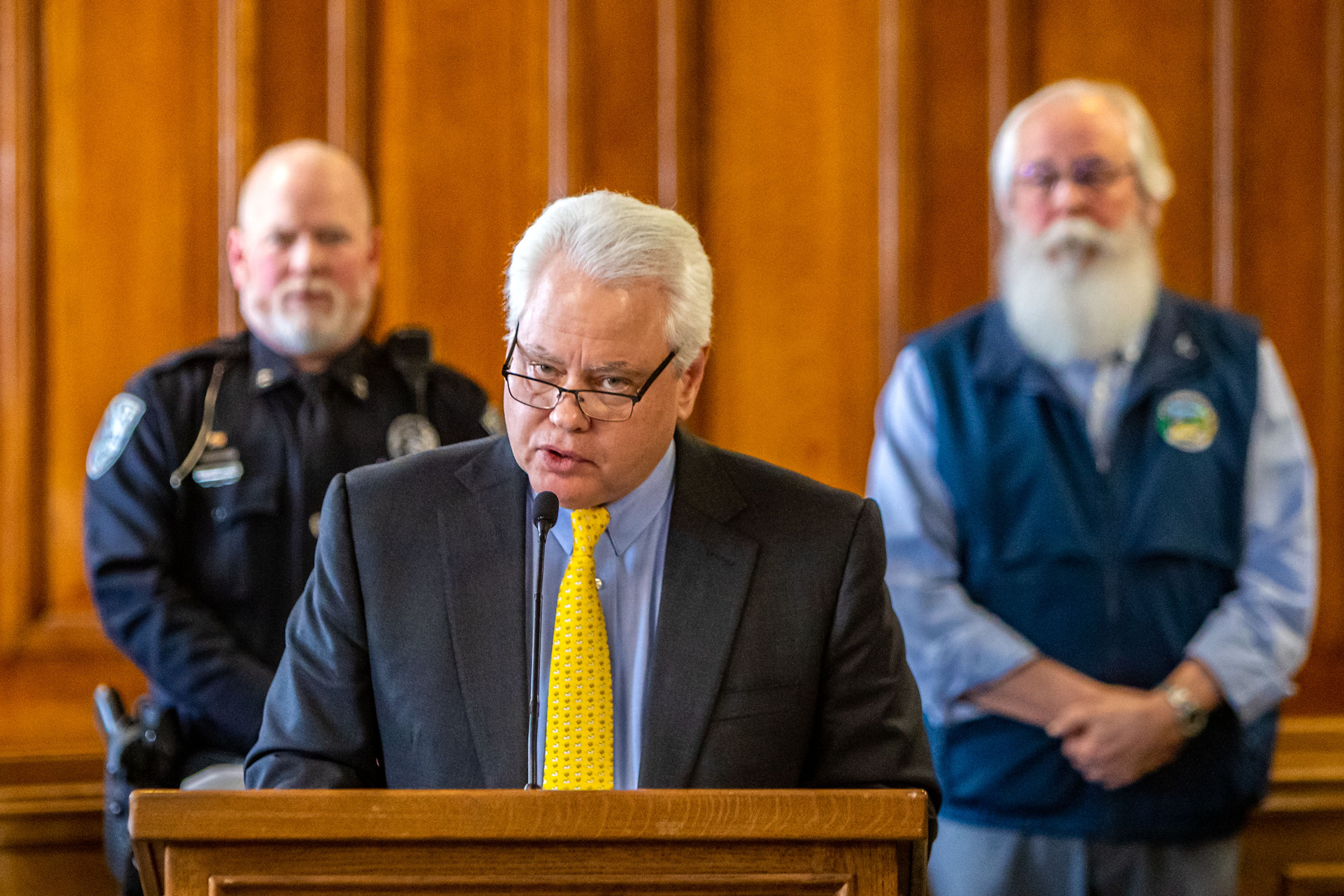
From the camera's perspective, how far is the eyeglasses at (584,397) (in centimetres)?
176

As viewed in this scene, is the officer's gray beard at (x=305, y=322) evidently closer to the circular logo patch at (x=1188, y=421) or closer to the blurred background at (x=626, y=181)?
the blurred background at (x=626, y=181)

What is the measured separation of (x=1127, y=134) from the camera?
2.85 meters

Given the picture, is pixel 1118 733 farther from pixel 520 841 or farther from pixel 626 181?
pixel 626 181

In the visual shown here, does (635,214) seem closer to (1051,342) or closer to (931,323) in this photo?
(1051,342)

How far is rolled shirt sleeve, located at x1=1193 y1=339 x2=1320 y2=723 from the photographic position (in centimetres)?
262

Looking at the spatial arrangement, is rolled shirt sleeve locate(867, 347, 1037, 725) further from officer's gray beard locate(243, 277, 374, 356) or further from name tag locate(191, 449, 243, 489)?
name tag locate(191, 449, 243, 489)

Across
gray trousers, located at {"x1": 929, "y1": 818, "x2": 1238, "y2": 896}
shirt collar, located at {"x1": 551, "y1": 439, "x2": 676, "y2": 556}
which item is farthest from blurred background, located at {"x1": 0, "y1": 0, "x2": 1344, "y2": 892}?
shirt collar, located at {"x1": 551, "y1": 439, "x2": 676, "y2": 556}

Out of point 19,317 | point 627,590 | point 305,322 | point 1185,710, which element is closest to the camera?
point 627,590

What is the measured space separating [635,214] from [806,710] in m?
0.70

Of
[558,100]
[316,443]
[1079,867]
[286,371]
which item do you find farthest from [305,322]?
[1079,867]

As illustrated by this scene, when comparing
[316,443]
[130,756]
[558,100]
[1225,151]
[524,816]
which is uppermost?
[558,100]

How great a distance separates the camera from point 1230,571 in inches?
109

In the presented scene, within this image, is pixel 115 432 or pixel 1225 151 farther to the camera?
pixel 1225 151

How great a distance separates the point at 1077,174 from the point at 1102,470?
0.63m
